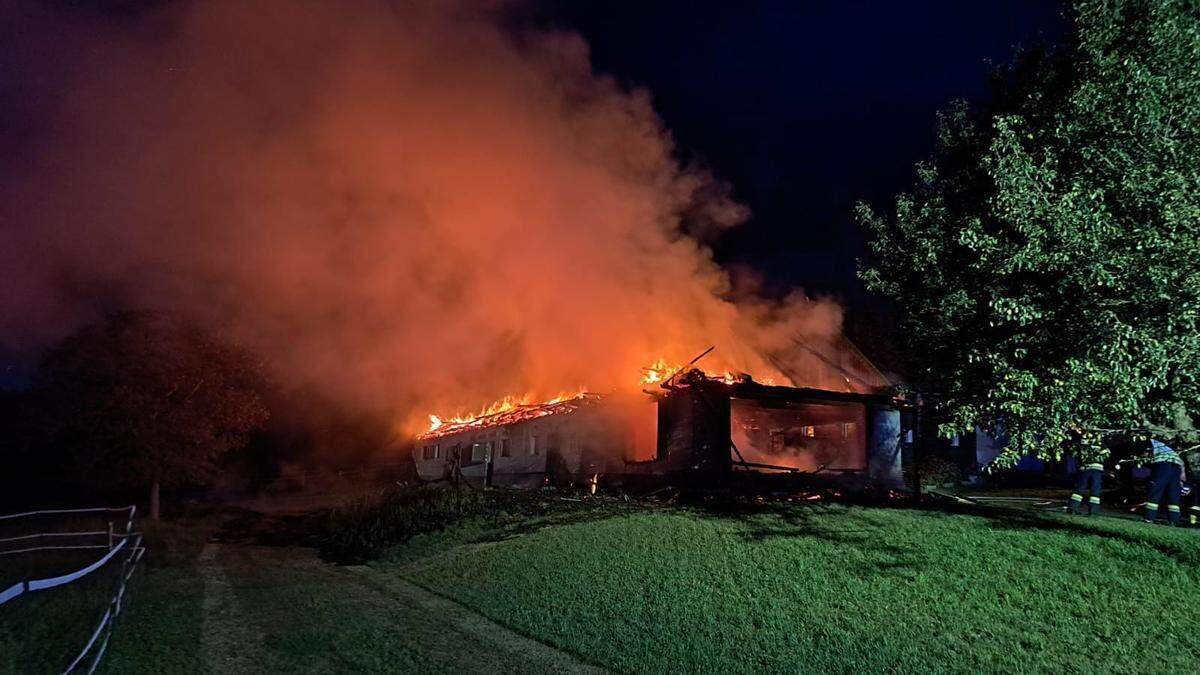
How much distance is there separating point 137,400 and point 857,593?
25018mm

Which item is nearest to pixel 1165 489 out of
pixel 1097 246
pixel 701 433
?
pixel 1097 246

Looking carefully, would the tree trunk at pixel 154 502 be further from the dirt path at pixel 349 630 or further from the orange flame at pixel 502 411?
the dirt path at pixel 349 630

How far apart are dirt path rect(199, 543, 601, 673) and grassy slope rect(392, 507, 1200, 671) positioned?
0.46 m

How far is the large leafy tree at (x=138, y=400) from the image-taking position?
23797 mm

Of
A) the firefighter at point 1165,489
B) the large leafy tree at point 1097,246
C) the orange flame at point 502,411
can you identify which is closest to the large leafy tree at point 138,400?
the orange flame at point 502,411

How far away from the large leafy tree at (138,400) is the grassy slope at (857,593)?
1797 centimetres

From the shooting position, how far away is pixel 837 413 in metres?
24.7

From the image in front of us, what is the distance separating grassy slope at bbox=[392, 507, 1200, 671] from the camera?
638 cm

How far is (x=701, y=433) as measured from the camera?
2028cm

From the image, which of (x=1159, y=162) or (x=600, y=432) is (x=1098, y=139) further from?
(x=600, y=432)

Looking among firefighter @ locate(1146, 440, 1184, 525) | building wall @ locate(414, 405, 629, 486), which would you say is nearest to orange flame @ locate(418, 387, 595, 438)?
building wall @ locate(414, 405, 629, 486)

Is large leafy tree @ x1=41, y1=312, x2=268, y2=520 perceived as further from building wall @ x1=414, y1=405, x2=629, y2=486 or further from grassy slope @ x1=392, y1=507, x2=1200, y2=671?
grassy slope @ x1=392, y1=507, x2=1200, y2=671

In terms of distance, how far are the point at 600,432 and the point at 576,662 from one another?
743 inches

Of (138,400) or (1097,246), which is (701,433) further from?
(138,400)
